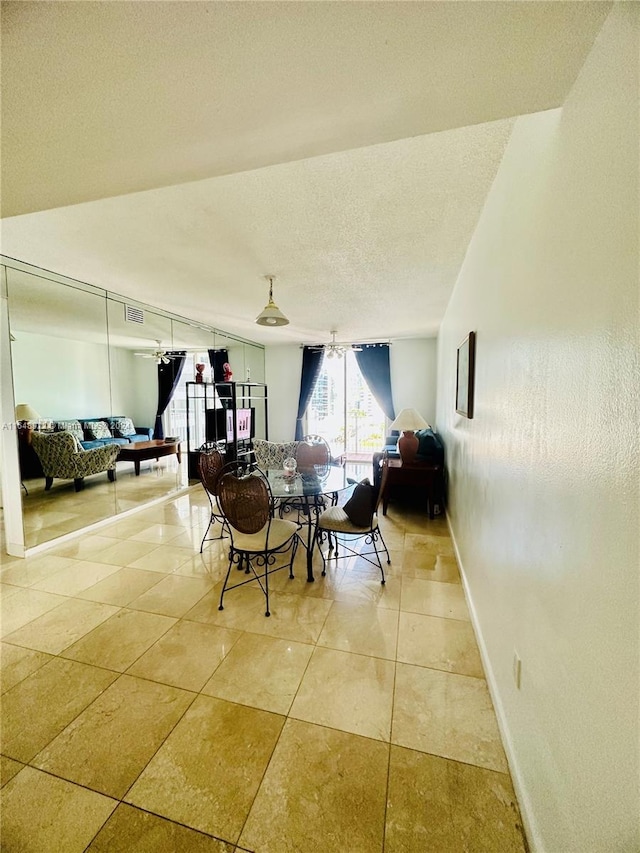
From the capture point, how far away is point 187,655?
196cm

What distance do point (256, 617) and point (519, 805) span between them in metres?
1.57

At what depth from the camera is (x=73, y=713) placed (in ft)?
5.31

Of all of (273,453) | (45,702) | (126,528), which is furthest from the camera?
(273,453)

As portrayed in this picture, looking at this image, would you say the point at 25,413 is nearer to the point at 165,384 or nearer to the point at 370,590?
the point at 165,384

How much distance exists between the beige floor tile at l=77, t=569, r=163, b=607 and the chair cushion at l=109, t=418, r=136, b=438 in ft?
6.24

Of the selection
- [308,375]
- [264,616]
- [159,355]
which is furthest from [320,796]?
[308,375]

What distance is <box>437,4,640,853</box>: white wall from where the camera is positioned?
0.70m

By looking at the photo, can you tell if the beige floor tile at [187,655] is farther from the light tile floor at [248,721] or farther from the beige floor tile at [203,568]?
the beige floor tile at [203,568]

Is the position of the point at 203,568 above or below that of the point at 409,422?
below

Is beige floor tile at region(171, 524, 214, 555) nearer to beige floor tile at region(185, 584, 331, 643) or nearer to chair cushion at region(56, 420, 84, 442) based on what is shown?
beige floor tile at region(185, 584, 331, 643)

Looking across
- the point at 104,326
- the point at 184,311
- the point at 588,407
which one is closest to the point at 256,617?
the point at 588,407

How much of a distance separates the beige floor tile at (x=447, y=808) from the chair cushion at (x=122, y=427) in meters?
4.17

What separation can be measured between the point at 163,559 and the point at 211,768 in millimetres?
2020

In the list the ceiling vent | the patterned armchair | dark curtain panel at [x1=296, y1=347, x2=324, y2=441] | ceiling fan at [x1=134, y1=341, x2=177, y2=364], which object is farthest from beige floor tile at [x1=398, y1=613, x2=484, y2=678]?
dark curtain panel at [x1=296, y1=347, x2=324, y2=441]
